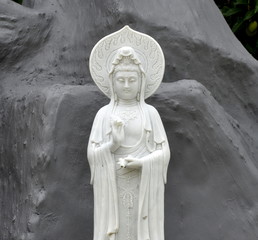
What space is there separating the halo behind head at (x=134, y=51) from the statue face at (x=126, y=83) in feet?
0.26

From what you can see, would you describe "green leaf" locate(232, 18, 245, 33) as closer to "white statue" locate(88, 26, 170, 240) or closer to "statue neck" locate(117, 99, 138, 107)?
"white statue" locate(88, 26, 170, 240)

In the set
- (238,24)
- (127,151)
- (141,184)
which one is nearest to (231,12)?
(238,24)

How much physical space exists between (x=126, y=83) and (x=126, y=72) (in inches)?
3.8

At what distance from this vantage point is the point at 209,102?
7121mm

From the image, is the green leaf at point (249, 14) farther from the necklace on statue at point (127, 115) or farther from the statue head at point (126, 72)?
the necklace on statue at point (127, 115)

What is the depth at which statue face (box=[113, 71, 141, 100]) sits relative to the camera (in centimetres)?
627

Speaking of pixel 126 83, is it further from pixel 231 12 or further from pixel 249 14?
pixel 231 12

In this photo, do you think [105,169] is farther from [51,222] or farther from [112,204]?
[51,222]

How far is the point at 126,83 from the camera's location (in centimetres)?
627

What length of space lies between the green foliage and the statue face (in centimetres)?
428

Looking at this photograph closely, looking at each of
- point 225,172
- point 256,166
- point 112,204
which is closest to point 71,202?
point 112,204

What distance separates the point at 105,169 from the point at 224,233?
162 centimetres

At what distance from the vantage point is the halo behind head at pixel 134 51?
6359mm

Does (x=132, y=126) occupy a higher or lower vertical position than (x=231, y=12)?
higher
